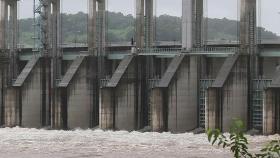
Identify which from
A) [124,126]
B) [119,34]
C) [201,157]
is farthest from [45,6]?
[119,34]

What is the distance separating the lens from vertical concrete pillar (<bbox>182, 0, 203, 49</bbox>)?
3462 centimetres

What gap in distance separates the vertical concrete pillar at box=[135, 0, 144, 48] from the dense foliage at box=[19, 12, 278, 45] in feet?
156

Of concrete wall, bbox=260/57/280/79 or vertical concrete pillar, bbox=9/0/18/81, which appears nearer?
concrete wall, bbox=260/57/280/79

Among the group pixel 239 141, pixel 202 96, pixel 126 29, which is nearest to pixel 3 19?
pixel 202 96

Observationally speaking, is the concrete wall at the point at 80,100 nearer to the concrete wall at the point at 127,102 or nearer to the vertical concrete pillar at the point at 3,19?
the concrete wall at the point at 127,102

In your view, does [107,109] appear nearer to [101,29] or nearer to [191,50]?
[191,50]

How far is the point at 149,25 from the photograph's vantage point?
37.2 metres

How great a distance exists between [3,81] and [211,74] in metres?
17.7

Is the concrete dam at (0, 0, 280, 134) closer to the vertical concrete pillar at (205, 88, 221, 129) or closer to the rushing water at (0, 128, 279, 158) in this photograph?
the vertical concrete pillar at (205, 88, 221, 129)

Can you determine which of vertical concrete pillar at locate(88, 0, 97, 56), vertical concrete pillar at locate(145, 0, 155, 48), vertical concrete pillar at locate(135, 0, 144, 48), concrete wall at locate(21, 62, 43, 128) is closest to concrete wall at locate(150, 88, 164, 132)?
vertical concrete pillar at locate(135, 0, 144, 48)

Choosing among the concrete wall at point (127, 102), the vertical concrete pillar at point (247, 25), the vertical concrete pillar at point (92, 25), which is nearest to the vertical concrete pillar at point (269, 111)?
the vertical concrete pillar at point (247, 25)

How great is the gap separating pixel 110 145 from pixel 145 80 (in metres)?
10.9

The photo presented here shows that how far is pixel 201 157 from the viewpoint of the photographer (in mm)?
20547

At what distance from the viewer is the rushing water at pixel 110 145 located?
72.2ft
